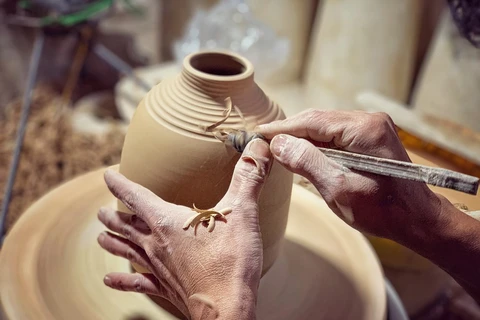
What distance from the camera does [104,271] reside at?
1114 millimetres

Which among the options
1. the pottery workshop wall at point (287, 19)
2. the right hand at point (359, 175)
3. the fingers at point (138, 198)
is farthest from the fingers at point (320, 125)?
the pottery workshop wall at point (287, 19)

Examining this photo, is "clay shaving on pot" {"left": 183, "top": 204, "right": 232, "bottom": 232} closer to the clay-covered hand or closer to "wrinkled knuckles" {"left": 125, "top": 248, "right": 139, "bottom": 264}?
the clay-covered hand

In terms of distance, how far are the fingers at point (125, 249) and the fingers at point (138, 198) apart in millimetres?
104

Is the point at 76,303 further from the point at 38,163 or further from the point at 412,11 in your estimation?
the point at 412,11

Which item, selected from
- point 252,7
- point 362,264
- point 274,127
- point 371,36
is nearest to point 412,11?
point 371,36

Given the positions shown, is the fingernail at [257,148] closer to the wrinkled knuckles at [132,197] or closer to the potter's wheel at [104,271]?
the wrinkled knuckles at [132,197]

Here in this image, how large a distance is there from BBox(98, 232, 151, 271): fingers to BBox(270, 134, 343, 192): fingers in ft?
1.15

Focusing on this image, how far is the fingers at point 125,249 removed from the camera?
942 millimetres

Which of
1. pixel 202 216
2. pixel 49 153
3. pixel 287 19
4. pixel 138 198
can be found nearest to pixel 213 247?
pixel 202 216

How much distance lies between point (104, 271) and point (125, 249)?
172 mm

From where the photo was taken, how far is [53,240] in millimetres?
1164

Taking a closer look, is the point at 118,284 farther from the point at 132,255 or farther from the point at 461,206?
the point at 461,206

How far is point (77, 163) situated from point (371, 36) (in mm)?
1441

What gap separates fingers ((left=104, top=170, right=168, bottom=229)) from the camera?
33.7 inches
